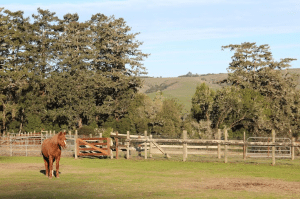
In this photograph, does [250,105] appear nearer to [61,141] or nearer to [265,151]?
[265,151]

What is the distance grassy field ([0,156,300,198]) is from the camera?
13492 mm

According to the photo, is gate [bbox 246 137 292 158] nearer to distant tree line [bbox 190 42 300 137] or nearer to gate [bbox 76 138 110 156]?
gate [bbox 76 138 110 156]

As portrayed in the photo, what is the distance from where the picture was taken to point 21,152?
110 feet

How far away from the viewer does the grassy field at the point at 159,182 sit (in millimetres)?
13492

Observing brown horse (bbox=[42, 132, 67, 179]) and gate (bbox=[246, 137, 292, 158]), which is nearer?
brown horse (bbox=[42, 132, 67, 179])

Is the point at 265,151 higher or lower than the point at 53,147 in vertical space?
lower

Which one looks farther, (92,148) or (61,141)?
(92,148)

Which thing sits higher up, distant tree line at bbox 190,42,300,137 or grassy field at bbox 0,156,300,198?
distant tree line at bbox 190,42,300,137

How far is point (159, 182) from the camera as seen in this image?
16234mm

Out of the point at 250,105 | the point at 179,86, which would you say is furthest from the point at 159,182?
the point at 179,86

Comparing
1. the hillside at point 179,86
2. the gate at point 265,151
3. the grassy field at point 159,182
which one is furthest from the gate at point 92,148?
the hillside at point 179,86

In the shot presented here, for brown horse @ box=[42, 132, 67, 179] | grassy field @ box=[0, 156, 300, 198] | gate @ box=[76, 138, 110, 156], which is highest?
brown horse @ box=[42, 132, 67, 179]

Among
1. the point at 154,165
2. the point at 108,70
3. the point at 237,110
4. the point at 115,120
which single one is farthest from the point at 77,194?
the point at 108,70

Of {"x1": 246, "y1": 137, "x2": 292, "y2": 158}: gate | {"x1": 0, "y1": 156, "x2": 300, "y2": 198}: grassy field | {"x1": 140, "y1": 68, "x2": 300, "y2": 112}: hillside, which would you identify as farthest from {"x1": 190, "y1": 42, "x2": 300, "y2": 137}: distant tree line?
{"x1": 140, "y1": 68, "x2": 300, "y2": 112}: hillside
